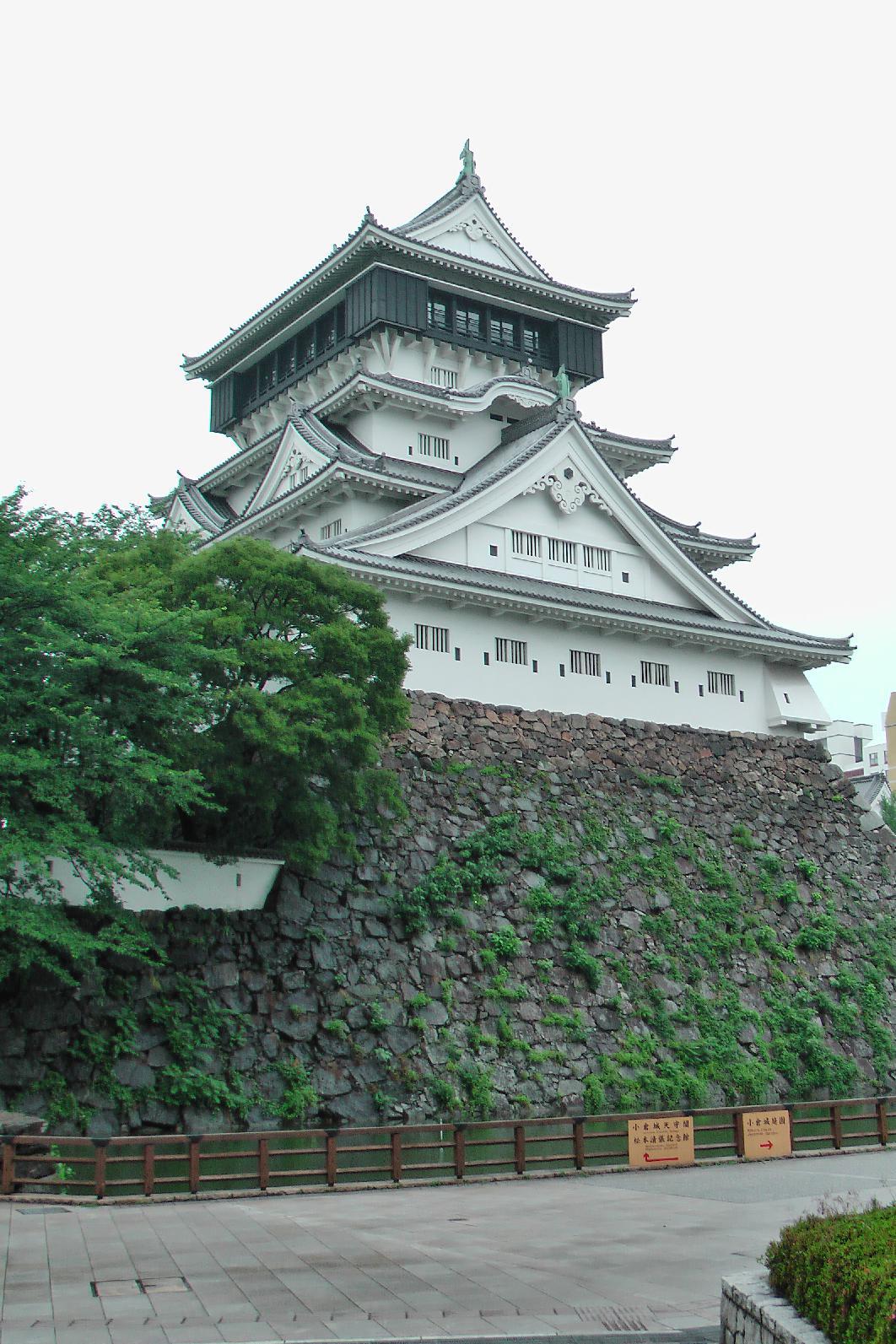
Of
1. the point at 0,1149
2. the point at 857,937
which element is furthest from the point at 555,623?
the point at 0,1149

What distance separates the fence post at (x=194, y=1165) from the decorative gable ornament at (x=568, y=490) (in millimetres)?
17096

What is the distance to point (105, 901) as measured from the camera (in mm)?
16484

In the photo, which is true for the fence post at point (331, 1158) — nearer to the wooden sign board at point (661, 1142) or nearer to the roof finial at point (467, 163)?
the wooden sign board at point (661, 1142)

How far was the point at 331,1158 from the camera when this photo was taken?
14719mm

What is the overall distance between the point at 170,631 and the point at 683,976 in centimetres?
1204

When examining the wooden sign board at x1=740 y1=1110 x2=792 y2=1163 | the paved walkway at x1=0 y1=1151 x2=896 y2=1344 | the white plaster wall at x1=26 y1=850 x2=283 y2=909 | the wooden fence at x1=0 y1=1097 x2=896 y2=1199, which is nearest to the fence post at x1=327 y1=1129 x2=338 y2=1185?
the wooden fence at x1=0 y1=1097 x2=896 y2=1199

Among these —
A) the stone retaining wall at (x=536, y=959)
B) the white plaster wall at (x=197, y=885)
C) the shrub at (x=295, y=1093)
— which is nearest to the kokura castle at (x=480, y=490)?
the stone retaining wall at (x=536, y=959)

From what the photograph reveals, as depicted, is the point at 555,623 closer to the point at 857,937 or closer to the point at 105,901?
the point at 857,937

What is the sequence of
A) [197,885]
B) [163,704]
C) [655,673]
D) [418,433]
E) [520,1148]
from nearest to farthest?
1. [520,1148]
2. [163,704]
3. [197,885]
4. [655,673]
5. [418,433]

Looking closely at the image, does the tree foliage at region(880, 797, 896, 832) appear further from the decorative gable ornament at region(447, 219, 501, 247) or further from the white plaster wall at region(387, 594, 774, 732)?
the decorative gable ornament at region(447, 219, 501, 247)

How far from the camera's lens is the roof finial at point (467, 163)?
3600 centimetres

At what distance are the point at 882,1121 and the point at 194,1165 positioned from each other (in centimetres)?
1028

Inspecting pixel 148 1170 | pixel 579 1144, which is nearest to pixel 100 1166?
pixel 148 1170

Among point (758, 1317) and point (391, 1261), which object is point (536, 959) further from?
point (758, 1317)
